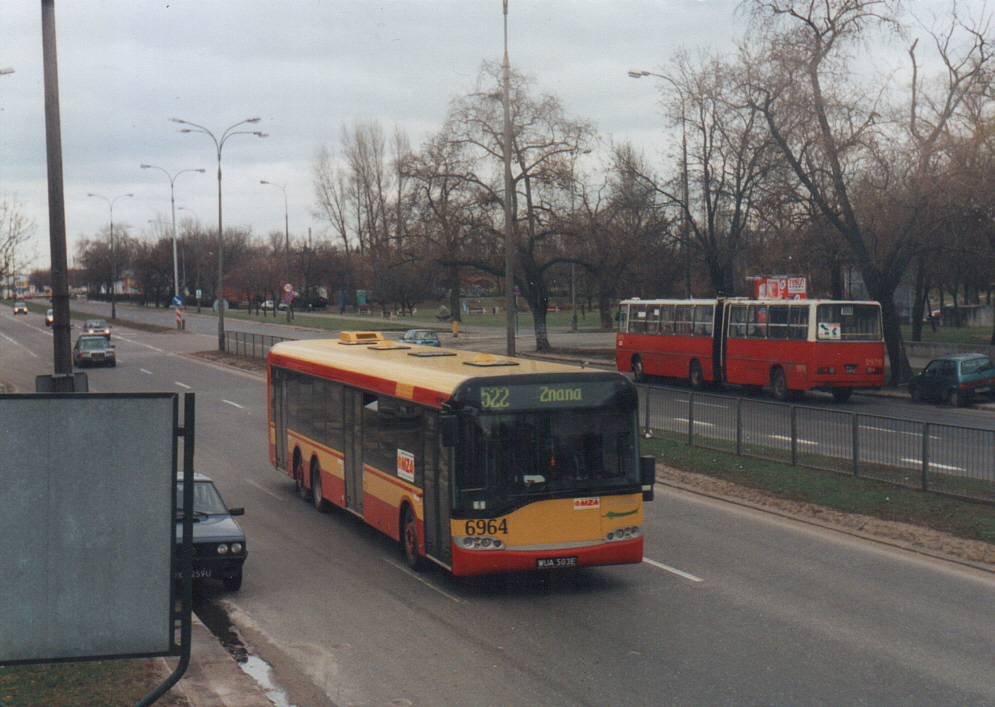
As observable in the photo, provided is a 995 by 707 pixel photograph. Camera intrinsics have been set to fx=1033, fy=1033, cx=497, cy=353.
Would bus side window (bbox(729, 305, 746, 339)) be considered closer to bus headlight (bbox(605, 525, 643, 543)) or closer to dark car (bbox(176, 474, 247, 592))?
bus headlight (bbox(605, 525, 643, 543))

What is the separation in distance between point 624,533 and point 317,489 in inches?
263

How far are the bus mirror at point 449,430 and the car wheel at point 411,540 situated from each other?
176 centimetres

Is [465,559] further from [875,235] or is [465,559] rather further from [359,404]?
[875,235]

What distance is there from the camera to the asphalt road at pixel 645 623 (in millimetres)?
8227

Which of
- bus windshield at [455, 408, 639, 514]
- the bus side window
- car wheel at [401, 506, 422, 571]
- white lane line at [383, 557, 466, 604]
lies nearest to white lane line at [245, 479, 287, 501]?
white lane line at [383, 557, 466, 604]

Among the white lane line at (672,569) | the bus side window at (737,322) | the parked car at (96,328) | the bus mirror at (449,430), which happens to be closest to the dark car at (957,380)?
the bus side window at (737,322)

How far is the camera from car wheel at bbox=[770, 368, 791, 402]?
3153 centimetres

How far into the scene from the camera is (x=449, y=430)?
10.6 metres

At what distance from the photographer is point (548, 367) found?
11.8 meters

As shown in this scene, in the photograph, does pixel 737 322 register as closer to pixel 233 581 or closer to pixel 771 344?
pixel 771 344

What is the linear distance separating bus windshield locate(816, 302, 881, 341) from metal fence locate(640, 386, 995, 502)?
9648 millimetres

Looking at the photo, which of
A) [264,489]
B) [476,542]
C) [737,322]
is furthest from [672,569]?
[737,322]

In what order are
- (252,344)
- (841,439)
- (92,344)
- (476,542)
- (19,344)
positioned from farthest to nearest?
(19,344)
(252,344)
(92,344)
(841,439)
(476,542)

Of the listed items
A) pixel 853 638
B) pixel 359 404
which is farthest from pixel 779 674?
pixel 359 404
